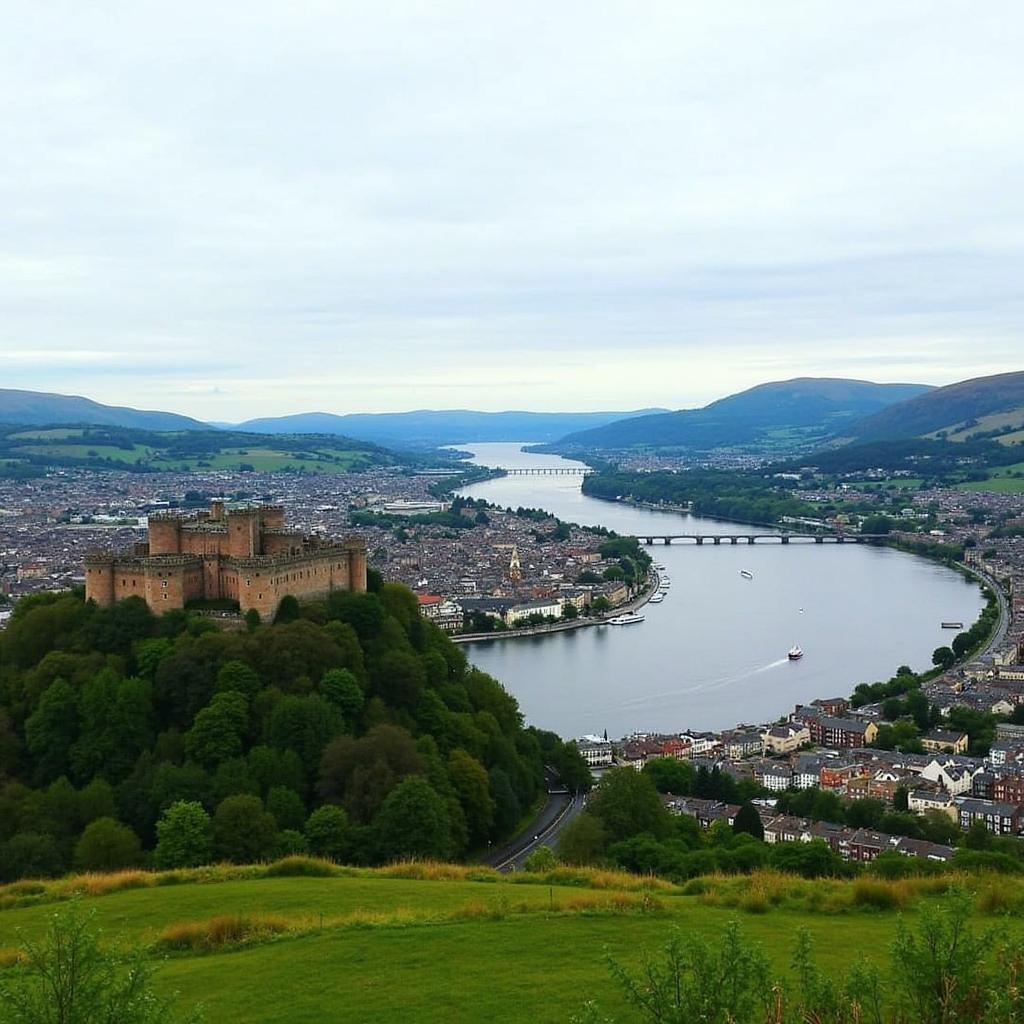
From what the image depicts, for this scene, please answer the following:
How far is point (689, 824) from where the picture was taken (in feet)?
47.8

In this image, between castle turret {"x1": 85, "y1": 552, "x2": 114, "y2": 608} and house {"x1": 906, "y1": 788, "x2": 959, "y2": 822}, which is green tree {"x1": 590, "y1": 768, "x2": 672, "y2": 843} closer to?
house {"x1": 906, "y1": 788, "x2": 959, "y2": 822}

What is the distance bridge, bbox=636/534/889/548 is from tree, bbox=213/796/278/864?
4812 centimetres

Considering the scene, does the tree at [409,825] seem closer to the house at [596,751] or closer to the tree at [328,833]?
the tree at [328,833]

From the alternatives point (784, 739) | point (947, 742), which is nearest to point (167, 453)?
point (784, 739)

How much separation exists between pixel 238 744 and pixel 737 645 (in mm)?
21162

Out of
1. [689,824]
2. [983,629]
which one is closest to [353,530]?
[983,629]

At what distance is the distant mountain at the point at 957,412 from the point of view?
115 metres

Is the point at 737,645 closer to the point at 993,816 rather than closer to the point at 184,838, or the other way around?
the point at 993,816

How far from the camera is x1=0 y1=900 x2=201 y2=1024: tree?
10.2 feet

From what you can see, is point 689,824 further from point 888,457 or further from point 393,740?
point 888,457

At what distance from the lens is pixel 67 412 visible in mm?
176000

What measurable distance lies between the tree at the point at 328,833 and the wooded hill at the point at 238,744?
18 millimetres

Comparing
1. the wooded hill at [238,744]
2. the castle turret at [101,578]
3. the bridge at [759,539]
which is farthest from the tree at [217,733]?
the bridge at [759,539]

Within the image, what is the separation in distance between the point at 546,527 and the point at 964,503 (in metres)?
30.2
